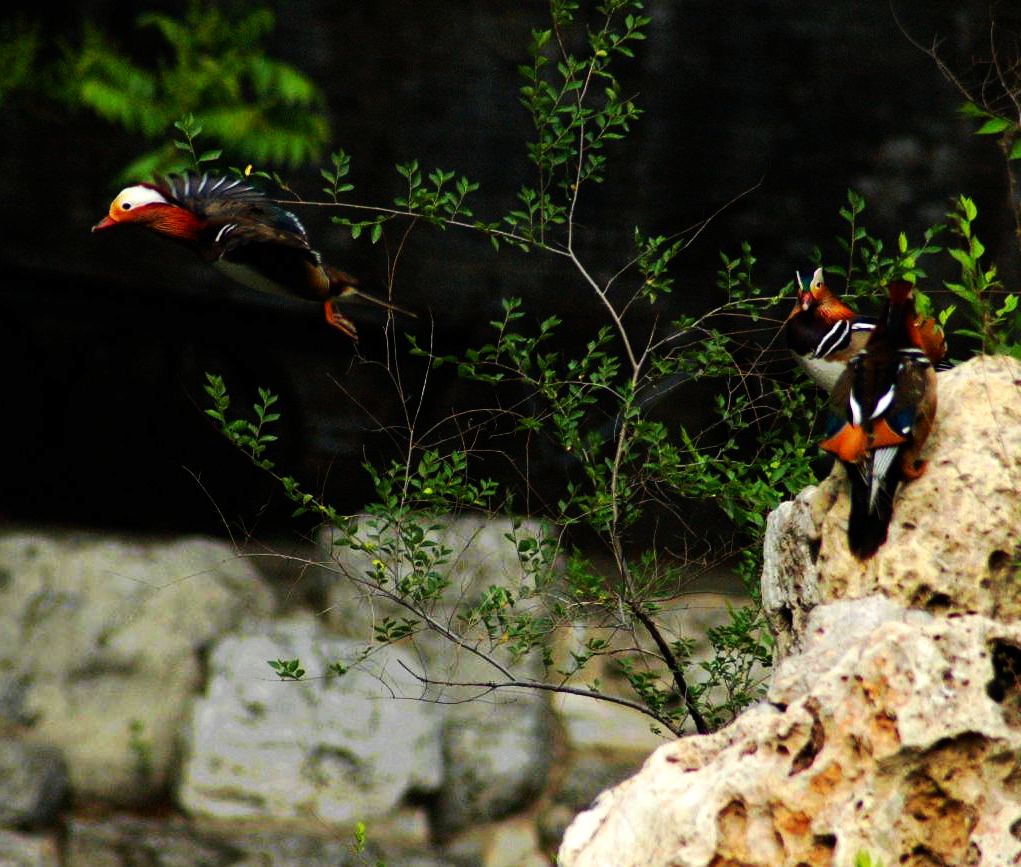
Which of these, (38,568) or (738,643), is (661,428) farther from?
(38,568)

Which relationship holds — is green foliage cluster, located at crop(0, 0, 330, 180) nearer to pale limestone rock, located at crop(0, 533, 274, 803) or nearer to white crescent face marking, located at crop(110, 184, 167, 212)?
pale limestone rock, located at crop(0, 533, 274, 803)

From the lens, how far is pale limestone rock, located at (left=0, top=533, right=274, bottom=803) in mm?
7457

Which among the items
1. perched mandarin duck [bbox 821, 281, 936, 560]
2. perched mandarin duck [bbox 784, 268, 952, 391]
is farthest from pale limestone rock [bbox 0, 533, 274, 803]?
perched mandarin duck [bbox 821, 281, 936, 560]

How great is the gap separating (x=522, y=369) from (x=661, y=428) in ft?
1.30

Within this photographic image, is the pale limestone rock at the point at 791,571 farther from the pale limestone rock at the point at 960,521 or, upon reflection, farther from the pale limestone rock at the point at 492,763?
the pale limestone rock at the point at 492,763

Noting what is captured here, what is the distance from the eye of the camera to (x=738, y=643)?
12.3 feet

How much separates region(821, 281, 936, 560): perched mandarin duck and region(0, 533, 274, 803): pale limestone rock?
17.5 feet

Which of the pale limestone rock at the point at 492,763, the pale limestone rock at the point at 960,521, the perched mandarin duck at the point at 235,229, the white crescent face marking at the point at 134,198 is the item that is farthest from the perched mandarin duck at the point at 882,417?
the pale limestone rock at the point at 492,763

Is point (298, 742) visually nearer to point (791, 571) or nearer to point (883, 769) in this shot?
point (791, 571)

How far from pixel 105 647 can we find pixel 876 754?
6.00 metres

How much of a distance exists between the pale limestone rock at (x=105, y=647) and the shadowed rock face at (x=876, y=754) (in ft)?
17.5

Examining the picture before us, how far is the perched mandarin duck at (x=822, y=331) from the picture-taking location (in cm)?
318

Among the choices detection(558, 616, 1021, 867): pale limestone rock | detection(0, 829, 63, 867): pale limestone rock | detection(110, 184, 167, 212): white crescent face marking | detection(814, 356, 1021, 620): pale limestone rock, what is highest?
detection(110, 184, 167, 212): white crescent face marking

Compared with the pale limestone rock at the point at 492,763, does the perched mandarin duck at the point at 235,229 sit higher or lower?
higher
